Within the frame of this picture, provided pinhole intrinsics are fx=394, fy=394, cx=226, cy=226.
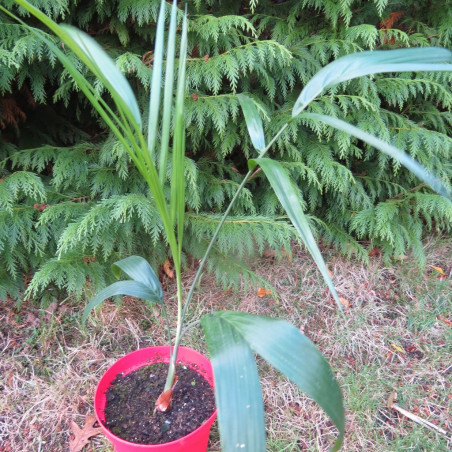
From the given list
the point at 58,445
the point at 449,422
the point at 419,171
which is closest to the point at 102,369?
the point at 58,445

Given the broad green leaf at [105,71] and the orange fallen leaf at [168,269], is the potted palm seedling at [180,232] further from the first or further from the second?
the orange fallen leaf at [168,269]

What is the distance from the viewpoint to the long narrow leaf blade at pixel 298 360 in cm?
59

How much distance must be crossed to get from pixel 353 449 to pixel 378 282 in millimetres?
848

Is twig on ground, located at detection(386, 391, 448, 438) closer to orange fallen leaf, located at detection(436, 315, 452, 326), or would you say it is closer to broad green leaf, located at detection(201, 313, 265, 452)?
orange fallen leaf, located at detection(436, 315, 452, 326)

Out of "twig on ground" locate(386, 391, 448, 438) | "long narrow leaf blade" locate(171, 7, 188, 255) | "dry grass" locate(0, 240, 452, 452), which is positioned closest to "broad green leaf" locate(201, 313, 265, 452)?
"long narrow leaf blade" locate(171, 7, 188, 255)

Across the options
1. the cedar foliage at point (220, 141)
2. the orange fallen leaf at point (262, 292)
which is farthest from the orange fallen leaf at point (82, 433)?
the orange fallen leaf at point (262, 292)

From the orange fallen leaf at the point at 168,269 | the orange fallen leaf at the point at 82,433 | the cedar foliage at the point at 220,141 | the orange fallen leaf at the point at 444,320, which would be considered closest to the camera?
the orange fallen leaf at the point at 82,433

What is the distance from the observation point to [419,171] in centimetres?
51

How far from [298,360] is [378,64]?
0.49 m

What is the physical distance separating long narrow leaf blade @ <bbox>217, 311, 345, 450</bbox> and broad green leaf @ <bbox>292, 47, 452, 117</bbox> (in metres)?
0.40

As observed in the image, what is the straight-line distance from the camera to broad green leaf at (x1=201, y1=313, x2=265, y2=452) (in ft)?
1.79

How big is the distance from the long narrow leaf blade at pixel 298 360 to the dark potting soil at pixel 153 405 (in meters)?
0.51

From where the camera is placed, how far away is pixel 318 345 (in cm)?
162

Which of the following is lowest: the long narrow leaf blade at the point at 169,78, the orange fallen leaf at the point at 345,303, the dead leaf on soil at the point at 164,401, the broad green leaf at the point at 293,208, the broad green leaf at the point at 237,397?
the orange fallen leaf at the point at 345,303
